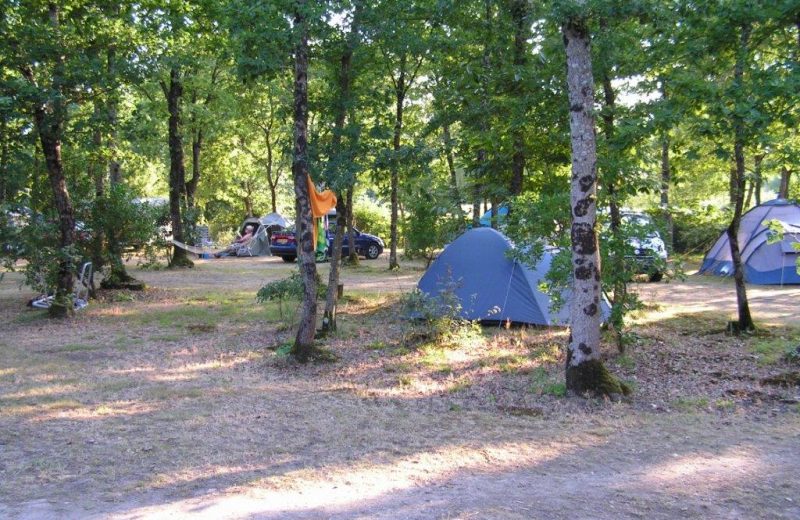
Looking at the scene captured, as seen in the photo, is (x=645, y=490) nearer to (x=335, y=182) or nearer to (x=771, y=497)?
(x=771, y=497)

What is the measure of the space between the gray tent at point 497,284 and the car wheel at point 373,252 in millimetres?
15468

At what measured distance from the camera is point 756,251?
52.8 ft

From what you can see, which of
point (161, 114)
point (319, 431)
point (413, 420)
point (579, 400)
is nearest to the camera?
point (319, 431)

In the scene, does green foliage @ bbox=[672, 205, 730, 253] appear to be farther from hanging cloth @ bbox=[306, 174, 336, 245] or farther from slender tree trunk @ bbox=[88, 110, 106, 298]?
slender tree trunk @ bbox=[88, 110, 106, 298]

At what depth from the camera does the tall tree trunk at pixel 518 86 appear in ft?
31.5

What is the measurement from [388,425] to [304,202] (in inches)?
128

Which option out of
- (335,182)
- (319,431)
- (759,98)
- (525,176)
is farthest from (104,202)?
(759,98)

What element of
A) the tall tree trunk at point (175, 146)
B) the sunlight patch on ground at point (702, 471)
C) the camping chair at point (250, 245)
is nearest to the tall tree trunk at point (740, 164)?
the sunlight patch on ground at point (702, 471)

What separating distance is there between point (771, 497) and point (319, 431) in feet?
10.8

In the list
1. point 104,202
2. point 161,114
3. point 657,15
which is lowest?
point 104,202

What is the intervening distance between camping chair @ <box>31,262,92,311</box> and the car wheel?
14.2 metres

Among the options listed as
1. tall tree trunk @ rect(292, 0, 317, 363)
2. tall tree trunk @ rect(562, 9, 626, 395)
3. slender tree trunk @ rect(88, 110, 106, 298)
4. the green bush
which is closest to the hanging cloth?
tall tree trunk @ rect(292, 0, 317, 363)

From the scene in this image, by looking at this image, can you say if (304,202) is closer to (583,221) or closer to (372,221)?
(583,221)

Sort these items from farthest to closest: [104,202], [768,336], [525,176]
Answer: [104,202]
[525,176]
[768,336]
